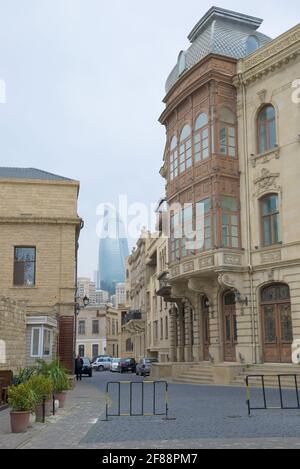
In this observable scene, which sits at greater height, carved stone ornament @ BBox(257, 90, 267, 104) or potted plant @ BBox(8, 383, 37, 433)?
carved stone ornament @ BBox(257, 90, 267, 104)

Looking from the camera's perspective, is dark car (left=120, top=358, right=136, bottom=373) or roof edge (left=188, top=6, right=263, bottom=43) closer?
roof edge (left=188, top=6, right=263, bottom=43)

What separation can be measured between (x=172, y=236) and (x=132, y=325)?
3475 centimetres

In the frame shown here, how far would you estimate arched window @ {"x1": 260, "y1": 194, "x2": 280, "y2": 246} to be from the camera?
1066 inches

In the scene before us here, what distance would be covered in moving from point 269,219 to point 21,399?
59.4 feet

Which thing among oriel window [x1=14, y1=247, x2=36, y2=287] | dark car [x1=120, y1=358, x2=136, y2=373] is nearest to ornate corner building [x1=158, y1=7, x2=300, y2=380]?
oriel window [x1=14, y1=247, x2=36, y2=287]

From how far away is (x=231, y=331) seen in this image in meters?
28.4

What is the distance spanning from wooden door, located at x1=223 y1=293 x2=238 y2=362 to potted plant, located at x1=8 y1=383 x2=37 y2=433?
17.2 metres

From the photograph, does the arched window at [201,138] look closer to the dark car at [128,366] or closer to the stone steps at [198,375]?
the stone steps at [198,375]

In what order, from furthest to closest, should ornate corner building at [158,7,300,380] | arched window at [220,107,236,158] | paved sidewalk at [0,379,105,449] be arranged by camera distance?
1. arched window at [220,107,236,158]
2. ornate corner building at [158,7,300,380]
3. paved sidewalk at [0,379,105,449]

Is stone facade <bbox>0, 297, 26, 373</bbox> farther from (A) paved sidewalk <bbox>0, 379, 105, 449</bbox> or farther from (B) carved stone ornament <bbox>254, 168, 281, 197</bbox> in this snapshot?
(B) carved stone ornament <bbox>254, 168, 281, 197</bbox>

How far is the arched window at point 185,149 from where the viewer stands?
30.6 m

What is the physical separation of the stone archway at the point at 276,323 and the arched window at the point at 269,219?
2.21 metres
